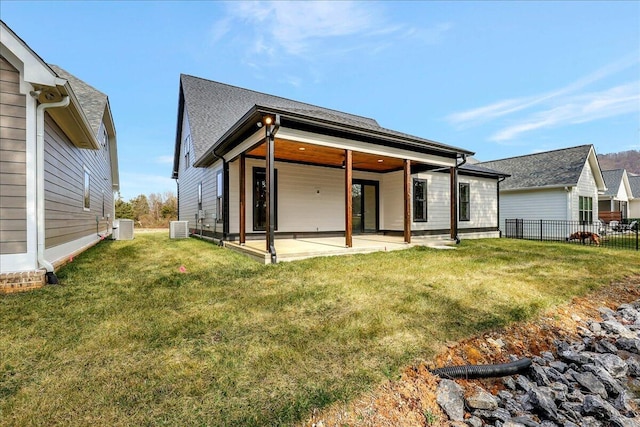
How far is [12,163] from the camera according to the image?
3.96m

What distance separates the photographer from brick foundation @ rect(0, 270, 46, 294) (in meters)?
3.82

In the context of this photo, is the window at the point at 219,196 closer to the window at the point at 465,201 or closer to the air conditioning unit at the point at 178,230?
the air conditioning unit at the point at 178,230

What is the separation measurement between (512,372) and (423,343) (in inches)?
29.8

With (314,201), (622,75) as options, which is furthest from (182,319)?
(622,75)

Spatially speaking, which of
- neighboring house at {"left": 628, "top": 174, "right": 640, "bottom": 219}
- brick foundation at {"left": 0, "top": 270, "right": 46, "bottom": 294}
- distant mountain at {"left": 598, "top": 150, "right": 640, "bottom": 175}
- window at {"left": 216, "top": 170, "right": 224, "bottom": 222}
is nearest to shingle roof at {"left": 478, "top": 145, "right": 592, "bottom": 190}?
window at {"left": 216, "top": 170, "right": 224, "bottom": 222}

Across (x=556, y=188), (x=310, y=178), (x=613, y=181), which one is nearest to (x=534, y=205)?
(x=556, y=188)

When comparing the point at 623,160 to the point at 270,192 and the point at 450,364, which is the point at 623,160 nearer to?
the point at 270,192

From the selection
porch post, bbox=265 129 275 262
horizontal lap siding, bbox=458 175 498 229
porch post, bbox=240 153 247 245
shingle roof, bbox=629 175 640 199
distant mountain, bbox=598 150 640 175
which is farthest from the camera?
distant mountain, bbox=598 150 640 175

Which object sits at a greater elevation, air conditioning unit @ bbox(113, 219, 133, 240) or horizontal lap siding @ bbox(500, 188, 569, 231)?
horizontal lap siding @ bbox(500, 188, 569, 231)

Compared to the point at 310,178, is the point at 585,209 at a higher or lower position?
lower

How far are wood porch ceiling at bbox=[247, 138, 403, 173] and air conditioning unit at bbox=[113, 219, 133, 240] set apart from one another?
20.7 ft

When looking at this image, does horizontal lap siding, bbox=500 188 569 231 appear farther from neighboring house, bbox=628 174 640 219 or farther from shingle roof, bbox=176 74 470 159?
neighboring house, bbox=628 174 640 219

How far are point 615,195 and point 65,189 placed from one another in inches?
1169

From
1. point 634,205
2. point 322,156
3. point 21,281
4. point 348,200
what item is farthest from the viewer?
point 634,205
